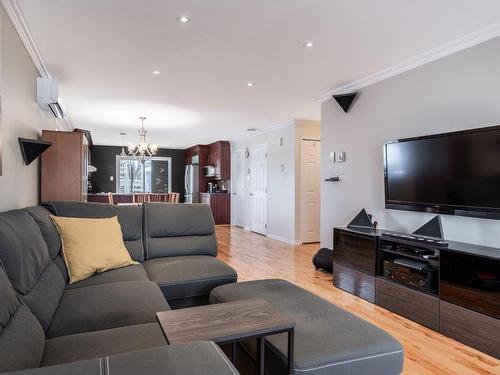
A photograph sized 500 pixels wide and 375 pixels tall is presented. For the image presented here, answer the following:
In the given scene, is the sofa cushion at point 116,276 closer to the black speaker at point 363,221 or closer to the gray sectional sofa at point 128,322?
the gray sectional sofa at point 128,322

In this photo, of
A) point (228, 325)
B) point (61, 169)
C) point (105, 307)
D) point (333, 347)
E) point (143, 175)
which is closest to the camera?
point (228, 325)

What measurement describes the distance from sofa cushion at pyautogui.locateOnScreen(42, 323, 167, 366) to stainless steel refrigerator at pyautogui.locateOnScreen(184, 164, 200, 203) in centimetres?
833

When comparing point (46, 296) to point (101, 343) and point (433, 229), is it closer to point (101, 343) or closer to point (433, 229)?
point (101, 343)

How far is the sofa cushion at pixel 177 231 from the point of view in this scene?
2965 millimetres

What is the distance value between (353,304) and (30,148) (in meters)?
Result: 3.24

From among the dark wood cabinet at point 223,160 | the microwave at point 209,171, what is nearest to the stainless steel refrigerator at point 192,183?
the microwave at point 209,171

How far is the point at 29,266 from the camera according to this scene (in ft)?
4.94

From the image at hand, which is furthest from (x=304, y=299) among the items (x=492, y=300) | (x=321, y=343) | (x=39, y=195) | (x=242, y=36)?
(x=39, y=195)

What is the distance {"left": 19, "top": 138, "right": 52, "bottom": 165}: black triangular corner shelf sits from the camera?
267 cm

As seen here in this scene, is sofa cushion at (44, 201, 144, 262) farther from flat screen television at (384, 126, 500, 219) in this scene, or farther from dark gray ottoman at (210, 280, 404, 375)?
flat screen television at (384, 126, 500, 219)

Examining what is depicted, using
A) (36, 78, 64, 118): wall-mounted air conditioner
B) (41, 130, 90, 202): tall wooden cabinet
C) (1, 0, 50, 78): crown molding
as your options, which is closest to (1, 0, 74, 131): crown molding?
(1, 0, 50, 78): crown molding

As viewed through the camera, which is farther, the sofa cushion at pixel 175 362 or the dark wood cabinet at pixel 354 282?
the dark wood cabinet at pixel 354 282

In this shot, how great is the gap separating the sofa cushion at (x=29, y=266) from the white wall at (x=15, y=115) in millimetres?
762

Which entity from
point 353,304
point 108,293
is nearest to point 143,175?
point 353,304
